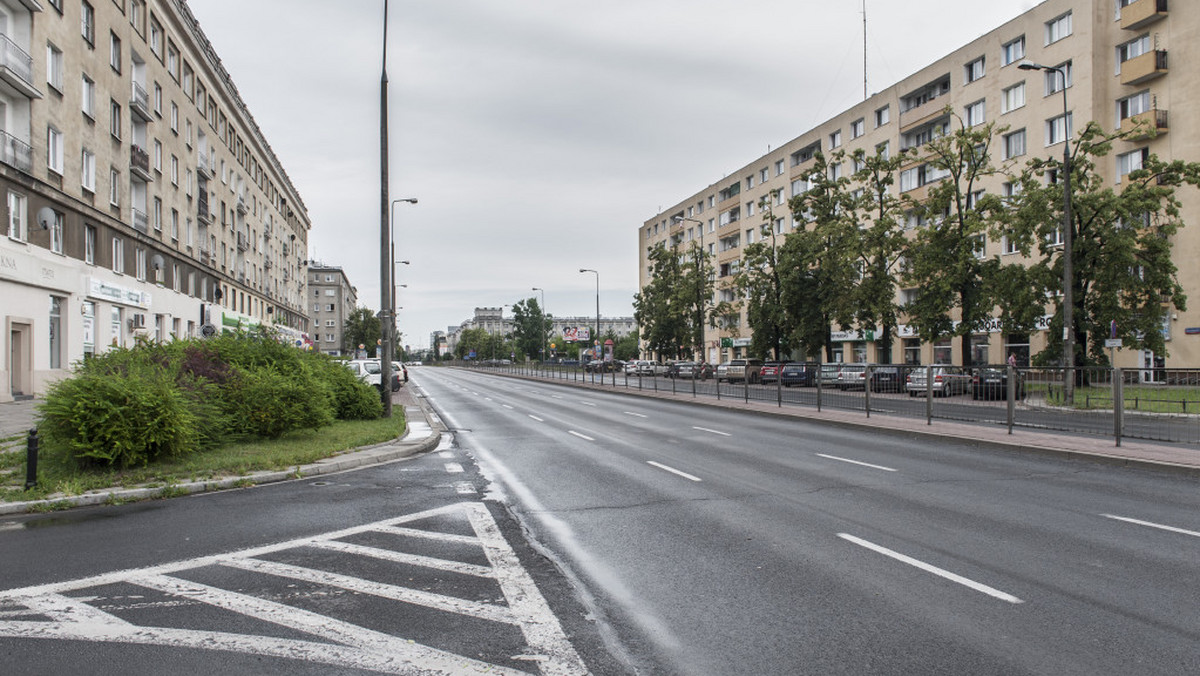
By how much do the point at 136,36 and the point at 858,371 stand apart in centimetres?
3310

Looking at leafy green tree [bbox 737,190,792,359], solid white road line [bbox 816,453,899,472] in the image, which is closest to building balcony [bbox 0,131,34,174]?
solid white road line [bbox 816,453,899,472]

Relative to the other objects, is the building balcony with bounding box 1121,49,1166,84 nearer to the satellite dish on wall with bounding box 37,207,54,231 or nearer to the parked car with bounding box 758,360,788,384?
the parked car with bounding box 758,360,788,384

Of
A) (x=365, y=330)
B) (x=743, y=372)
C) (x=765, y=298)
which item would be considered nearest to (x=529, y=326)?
(x=365, y=330)

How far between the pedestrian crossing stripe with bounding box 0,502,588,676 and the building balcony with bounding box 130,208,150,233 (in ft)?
100

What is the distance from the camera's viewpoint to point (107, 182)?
27391 mm

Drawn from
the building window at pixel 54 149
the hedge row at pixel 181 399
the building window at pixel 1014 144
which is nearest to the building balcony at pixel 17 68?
the building window at pixel 54 149

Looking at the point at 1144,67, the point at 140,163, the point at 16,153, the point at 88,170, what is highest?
the point at 1144,67

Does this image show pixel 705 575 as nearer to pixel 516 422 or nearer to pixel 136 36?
pixel 516 422

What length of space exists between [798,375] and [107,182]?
27.0m

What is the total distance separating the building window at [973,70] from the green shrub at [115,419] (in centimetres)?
4956

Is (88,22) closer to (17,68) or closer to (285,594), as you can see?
(17,68)

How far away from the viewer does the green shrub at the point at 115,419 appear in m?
9.47

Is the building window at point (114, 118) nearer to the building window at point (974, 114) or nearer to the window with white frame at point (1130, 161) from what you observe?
the building window at point (974, 114)

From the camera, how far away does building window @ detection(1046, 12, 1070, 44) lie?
3972 centimetres
